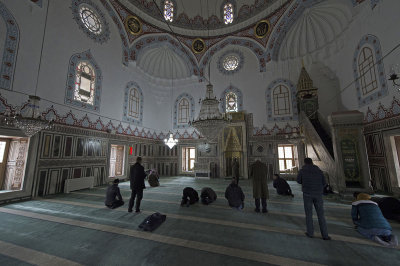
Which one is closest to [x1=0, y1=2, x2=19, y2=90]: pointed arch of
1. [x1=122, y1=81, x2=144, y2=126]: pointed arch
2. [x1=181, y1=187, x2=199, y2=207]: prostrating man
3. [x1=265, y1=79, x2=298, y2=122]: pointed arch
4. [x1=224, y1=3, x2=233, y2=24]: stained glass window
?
[x1=122, y1=81, x2=144, y2=126]: pointed arch

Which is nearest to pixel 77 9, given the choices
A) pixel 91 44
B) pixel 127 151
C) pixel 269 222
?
pixel 91 44

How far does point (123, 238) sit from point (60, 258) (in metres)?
0.78

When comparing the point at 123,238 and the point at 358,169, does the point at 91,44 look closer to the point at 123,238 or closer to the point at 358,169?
the point at 123,238

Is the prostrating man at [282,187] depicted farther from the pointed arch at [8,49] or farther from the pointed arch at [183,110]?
the pointed arch at [8,49]

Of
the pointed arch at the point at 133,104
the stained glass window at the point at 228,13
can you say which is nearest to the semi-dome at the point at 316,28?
the stained glass window at the point at 228,13

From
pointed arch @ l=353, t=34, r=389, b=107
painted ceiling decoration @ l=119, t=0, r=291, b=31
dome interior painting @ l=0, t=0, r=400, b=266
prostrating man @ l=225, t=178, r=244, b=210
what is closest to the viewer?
dome interior painting @ l=0, t=0, r=400, b=266

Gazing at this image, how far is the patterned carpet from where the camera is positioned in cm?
204

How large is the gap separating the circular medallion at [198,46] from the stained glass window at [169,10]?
2.04 meters

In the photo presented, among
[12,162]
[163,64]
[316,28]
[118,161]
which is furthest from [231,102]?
[12,162]

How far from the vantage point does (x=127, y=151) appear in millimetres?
8742

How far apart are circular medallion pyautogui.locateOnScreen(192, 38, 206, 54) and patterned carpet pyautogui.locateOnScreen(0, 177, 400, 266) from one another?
1052 centimetres

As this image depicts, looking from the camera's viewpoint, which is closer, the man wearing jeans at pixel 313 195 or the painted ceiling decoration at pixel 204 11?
the man wearing jeans at pixel 313 195

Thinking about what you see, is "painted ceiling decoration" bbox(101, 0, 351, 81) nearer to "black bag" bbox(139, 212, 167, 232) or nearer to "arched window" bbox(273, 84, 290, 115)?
"arched window" bbox(273, 84, 290, 115)

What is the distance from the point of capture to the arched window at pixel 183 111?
446 inches
